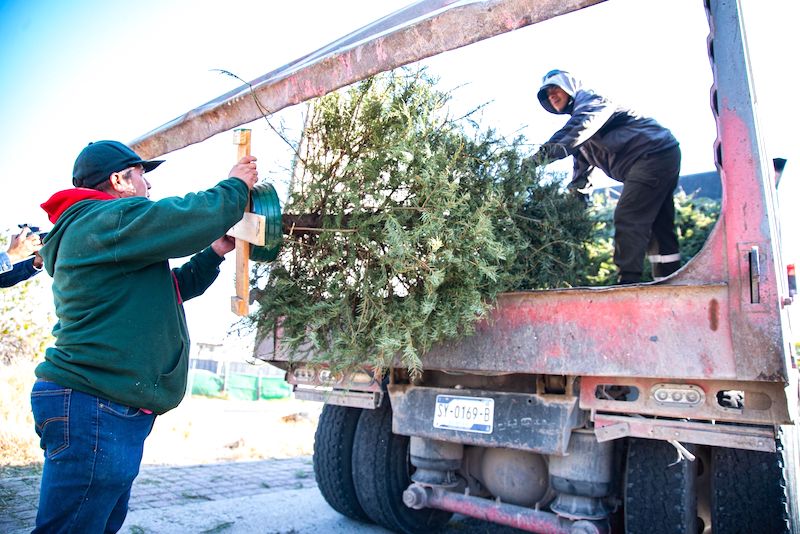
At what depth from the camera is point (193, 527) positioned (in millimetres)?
3996

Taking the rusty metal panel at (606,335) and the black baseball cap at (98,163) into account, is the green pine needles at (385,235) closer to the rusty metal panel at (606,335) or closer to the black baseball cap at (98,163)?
the rusty metal panel at (606,335)

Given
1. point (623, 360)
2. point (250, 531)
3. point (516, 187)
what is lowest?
point (250, 531)

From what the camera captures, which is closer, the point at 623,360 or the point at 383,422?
the point at 623,360

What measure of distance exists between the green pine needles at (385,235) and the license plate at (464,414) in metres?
0.38

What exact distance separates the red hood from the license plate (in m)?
1.95

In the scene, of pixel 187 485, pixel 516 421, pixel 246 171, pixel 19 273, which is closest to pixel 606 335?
pixel 516 421

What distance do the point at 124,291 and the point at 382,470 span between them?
2.24 meters

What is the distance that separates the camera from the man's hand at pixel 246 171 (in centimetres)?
255

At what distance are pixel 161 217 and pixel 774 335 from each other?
2.32m

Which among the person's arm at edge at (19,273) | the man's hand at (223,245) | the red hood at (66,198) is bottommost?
the person's arm at edge at (19,273)

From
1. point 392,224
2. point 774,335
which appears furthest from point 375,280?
point 774,335

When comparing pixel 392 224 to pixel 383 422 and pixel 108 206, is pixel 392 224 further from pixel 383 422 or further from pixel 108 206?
pixel 383 422

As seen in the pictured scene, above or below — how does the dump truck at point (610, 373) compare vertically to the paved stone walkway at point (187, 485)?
above

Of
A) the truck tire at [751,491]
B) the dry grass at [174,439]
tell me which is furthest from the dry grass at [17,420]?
the truck tire at [751,491]
